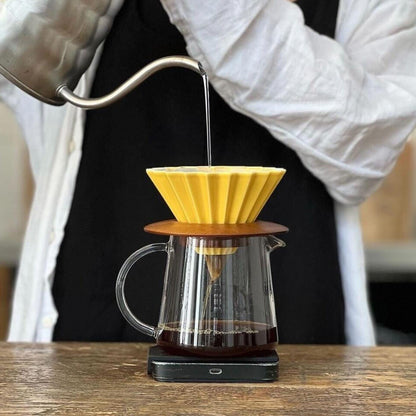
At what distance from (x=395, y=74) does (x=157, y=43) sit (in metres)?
0.31

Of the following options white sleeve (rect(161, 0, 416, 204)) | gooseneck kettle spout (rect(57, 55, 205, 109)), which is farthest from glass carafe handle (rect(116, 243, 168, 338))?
white sleeve (rect(161, 0, 416, 204))

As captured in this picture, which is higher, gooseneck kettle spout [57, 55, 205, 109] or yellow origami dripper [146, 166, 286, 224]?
gooseneck kettle spout [57, 55, 205, 109]

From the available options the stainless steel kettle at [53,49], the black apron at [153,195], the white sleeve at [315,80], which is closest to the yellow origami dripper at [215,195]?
the stainless steel kettle at [53,49]

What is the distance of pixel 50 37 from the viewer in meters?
0.92

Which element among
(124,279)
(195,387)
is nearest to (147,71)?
(124,279)

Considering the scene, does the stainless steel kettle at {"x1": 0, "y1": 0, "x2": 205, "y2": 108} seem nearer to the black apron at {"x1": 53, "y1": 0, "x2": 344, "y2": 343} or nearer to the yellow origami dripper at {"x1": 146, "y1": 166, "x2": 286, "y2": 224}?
the yellow origami dripper at {"x1": 146, "y1": 166, "x2": 286, "y2": 224}

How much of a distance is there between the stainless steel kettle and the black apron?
241 mm

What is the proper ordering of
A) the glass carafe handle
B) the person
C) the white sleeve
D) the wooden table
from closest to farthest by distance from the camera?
the wooden table → the glass carafe handle → the white sleeve → the person

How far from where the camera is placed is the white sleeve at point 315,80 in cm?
104

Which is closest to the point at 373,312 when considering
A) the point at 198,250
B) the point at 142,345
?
the point at 142,345

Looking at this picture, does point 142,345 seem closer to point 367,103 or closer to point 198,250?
point 198,250

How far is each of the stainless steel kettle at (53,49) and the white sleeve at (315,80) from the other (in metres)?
0.12

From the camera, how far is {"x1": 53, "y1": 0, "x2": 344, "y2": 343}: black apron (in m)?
1.20

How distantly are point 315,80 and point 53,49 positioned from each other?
0.31 m
